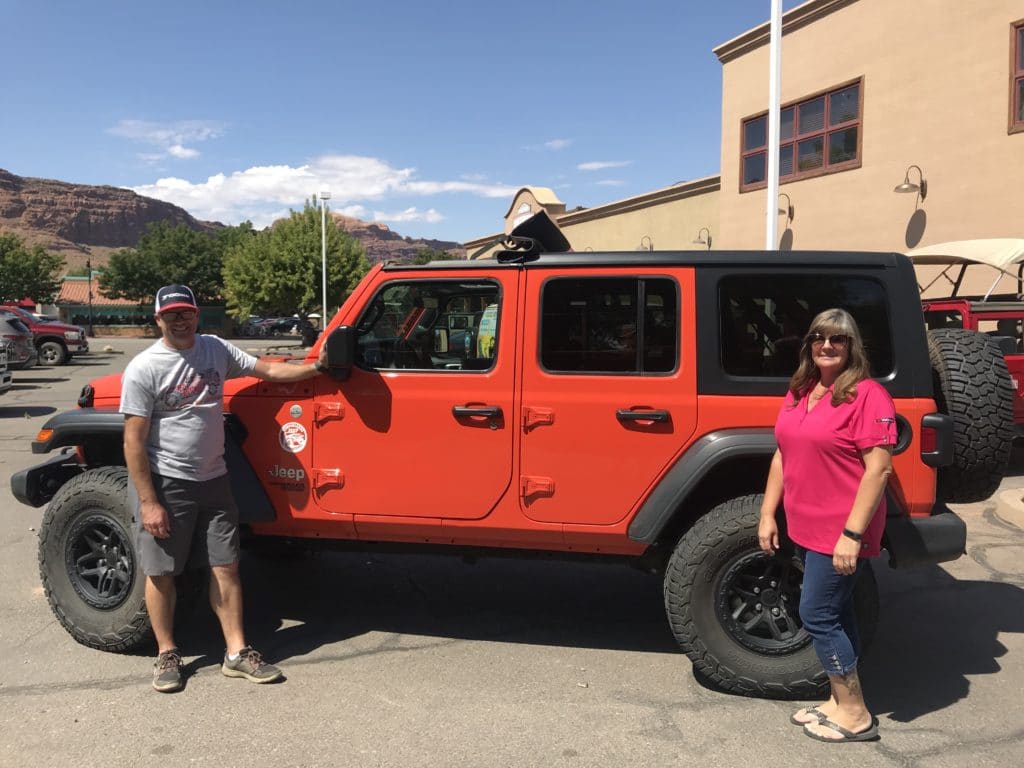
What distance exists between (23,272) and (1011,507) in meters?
55.1

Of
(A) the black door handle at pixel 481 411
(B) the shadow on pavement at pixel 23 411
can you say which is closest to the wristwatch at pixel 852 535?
(A) the black door handle at pixel 481 411

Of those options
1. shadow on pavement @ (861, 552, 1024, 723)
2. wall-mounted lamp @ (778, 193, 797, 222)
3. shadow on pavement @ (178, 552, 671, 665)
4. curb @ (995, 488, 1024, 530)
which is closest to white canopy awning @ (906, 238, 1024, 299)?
curb @ (995, 488, 1024, 530)

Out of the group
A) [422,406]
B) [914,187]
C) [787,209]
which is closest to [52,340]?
[787,209]

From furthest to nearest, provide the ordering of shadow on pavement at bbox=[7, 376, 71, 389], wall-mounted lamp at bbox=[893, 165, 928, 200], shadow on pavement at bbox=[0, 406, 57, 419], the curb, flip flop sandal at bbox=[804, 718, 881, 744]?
shadow on pavement at bbox=[7, 376, 71, 389]
wall-mounted lamp at bbox=[893, 165, 928, 200]
shadow on pavement at bbox=[0, 406, 57, 419]
the curb
flip flop sandal at bbox=[804, 718, 881, 744]

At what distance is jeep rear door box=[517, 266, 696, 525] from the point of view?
344 centimetres

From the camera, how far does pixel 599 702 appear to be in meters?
3.41

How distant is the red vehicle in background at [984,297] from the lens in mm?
7637

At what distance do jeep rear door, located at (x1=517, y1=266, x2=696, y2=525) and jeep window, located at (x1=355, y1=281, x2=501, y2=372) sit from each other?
0.77 feet

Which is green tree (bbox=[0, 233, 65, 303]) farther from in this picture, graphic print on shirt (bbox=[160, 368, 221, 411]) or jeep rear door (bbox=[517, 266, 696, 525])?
jeep rear door (bbox=[517, 266, 696, 525])

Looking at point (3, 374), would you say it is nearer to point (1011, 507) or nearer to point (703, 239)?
point (1011, 507)

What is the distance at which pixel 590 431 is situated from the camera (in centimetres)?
347

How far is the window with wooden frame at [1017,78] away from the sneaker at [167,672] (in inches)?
518

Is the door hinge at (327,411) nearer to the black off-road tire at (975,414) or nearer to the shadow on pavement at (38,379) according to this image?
the black off-road tire at (975,414)

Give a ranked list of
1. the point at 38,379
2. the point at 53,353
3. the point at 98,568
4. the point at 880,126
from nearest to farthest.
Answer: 1. the point at 98,568
2. the point at 880,126
3. the point at 38,379
4. the point at 53,353
